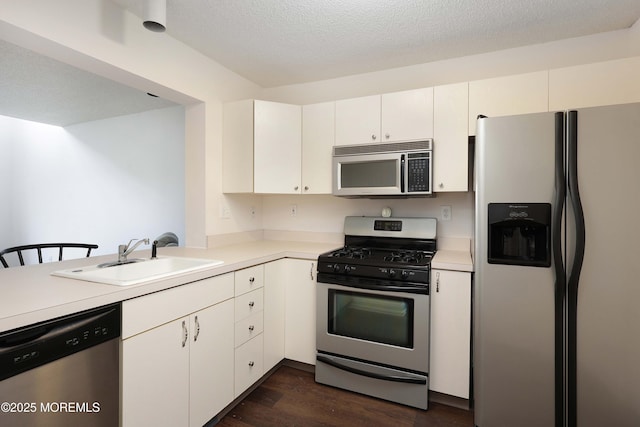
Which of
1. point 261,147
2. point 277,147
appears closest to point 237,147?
point 261,147

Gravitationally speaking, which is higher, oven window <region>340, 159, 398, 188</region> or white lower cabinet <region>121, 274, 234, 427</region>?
oven window <region>340, 159, 398, 188</region>

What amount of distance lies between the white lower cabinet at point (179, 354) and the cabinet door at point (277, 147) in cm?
94

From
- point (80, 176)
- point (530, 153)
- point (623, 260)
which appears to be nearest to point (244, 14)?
point (530, 153)

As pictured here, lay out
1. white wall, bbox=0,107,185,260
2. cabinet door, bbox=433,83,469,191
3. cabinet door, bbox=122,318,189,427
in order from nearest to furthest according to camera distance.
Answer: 1. cabinet door, bbox=122,318,189,427
2. cabinet door, bbox=433,83,469,191
3. white wall, bbox=0,107,185,260

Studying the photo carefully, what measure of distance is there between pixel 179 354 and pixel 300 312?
3.17ft

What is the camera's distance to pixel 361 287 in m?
2.04

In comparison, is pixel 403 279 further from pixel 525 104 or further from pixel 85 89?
pixel 85 89

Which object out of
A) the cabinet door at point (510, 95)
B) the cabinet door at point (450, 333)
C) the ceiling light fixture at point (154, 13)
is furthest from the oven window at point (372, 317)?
the ceiling light fixture at point (154, 13)

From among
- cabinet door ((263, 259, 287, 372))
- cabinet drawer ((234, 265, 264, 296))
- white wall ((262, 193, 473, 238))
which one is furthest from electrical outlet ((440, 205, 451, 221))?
cabinet drawer ((234, 265, 264, 296))

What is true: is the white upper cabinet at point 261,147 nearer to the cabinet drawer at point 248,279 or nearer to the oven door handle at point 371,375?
the cabinet drawer at point 248,279

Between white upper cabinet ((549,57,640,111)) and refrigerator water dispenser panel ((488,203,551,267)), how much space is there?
2.68ft

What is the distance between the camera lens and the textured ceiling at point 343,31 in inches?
70.0

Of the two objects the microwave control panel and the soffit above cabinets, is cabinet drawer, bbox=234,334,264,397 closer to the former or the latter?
the microwave control panel

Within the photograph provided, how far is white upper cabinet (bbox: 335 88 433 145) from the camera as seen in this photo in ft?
7.09
